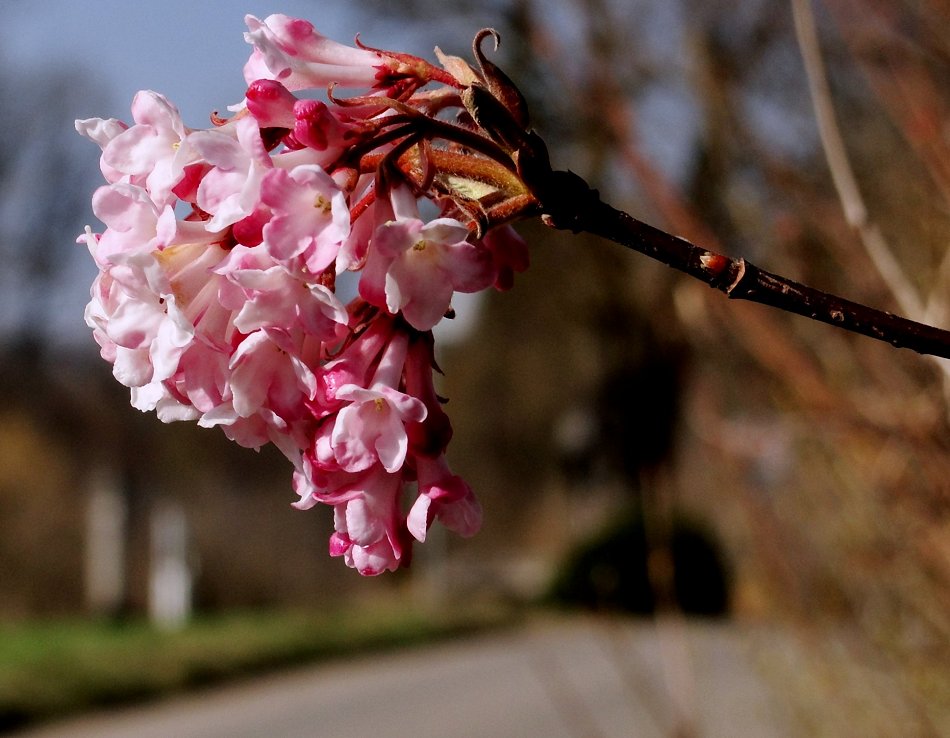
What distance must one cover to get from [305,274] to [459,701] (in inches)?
434

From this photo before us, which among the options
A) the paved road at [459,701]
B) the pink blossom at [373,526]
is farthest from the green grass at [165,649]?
the pink blossom at [373,526]

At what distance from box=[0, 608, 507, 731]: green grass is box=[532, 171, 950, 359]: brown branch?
35.0 feet

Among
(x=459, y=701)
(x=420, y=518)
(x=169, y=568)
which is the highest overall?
(x=169, y=568)

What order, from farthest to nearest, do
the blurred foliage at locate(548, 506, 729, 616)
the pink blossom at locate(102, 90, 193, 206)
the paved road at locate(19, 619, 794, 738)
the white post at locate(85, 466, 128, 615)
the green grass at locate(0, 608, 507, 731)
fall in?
the blurred foliage at locate(548, 506, 729, 616) < the white post at locate(85, 466, 128, 615) < the green grass at locate(0, 608, 507, 731) < the paved road at locate(19, 619, 794, 738) < the pink blossom at locate(102, 90, 193, 206)

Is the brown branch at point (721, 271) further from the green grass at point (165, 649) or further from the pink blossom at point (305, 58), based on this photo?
the green grass at point (165, 649)

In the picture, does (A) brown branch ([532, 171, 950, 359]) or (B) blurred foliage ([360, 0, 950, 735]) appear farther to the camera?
(B) blurred foliage ([360, 0, 950, 735])

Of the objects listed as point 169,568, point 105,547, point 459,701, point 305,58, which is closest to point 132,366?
point 305,58

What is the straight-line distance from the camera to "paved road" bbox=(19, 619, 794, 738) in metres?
9.55

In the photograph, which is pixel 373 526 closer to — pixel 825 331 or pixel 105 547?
pixel 825 331

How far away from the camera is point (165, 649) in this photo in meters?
13.4

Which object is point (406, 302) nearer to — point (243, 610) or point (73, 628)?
point (73, 628)

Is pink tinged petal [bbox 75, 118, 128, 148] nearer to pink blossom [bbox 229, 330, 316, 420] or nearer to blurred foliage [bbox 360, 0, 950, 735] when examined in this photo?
pink blossom [bbox 229, 330, 316, 420]

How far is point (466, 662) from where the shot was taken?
14.7 meters

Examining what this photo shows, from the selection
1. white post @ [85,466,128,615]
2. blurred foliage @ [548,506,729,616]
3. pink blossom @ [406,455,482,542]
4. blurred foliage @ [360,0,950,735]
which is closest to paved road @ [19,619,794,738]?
blurred foliage @ [360,0,950,735]
